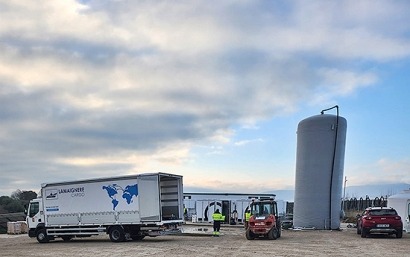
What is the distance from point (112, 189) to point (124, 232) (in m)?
2.19

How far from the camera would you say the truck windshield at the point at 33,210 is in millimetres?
28312

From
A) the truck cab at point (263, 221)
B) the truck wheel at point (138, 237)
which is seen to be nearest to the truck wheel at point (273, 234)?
the truck cab at point (263, 221)

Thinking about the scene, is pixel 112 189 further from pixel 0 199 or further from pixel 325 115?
pixel 0 199

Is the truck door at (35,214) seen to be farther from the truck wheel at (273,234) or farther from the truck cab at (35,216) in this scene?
the truck wheel at (273,234)

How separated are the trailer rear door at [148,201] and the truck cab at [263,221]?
15.3ft

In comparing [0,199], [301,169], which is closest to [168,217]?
[301,169]

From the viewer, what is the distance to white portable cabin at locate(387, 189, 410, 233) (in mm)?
32031

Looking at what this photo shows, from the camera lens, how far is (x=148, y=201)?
2491 centimetres

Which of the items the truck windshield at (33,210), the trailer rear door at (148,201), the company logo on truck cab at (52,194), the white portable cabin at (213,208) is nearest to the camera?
the trailer rear door at (148,201)

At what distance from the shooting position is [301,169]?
124 ft

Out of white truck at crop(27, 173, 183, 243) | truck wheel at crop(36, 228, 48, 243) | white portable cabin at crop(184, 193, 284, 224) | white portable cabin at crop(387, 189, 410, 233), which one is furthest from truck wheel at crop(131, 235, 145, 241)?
white portable cabin at crop(184, 193, 284, 224)

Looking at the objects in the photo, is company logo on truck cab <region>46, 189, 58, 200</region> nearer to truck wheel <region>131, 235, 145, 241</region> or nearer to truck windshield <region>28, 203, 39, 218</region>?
truck windshield <region>28, 203, 39, 218</region>

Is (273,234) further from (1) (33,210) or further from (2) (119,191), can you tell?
(1) (33,210)

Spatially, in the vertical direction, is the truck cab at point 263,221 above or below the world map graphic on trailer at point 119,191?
below
